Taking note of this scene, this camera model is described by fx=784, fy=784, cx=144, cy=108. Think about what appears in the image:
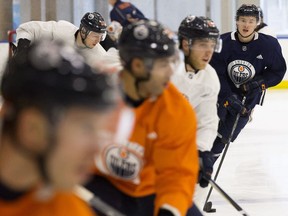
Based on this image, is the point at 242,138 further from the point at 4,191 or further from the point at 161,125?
the point at 4,191

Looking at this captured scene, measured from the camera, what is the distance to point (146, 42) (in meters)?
2.09

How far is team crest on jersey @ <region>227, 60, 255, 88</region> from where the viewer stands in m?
4.57

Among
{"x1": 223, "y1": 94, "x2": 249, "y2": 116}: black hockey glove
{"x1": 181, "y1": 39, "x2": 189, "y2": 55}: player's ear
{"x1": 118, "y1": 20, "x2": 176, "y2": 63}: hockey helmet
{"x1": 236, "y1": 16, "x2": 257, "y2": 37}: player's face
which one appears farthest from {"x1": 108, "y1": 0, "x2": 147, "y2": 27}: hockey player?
{"x1": 236, "y1": 16, "x2": 257, "y2": 37}: player's face

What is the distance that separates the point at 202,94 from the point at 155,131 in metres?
0.93

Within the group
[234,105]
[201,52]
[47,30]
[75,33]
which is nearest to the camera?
[201,52]

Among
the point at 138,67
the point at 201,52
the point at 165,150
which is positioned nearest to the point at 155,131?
the point at 165,150

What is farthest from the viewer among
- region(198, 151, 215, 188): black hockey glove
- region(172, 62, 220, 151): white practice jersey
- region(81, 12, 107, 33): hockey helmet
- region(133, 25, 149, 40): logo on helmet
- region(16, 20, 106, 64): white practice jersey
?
region(16, 20, 106, 64): white practice jersey

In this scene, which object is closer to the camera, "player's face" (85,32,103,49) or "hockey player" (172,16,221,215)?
"hockey player" (172,16,221,215)

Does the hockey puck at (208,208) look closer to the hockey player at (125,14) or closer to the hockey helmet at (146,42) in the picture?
the hockey player at (125,14)

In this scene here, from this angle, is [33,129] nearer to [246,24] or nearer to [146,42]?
[146,42]

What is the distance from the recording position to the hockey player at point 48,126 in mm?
1053

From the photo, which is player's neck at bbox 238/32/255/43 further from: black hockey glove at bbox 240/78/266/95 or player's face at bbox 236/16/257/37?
black hockey glove at bbox 240/78/266/95

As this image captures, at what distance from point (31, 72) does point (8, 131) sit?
88 mm

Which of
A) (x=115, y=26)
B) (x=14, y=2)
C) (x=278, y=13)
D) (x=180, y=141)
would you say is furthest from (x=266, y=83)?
(x=278, y=13)
